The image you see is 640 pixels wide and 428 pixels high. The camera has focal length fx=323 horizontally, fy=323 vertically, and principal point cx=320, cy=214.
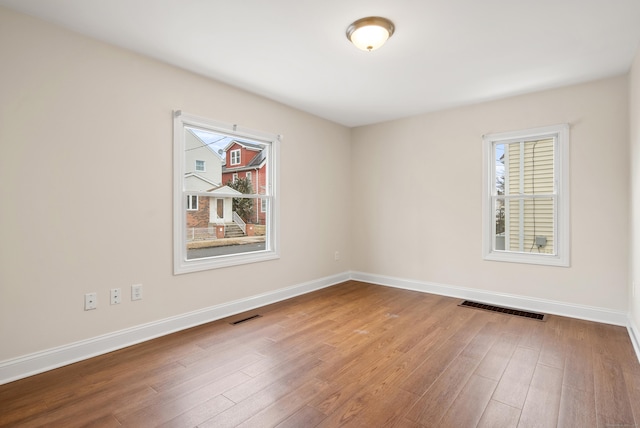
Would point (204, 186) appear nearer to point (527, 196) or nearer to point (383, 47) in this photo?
point (383, 47)

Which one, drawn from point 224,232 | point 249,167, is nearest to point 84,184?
point 224,232

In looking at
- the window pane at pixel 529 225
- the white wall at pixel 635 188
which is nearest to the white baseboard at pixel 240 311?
the white wall at pixel 635 188

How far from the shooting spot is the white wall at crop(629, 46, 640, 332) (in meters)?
2.66

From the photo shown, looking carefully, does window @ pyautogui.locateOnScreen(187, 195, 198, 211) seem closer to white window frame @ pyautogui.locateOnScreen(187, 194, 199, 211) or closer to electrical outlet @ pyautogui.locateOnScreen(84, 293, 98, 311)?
white window frame @ pyautogui.locateOnScreen(187, 194, 199, 211)

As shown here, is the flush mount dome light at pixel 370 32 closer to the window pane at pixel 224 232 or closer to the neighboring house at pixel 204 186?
the neighboring house at pixel 204 186

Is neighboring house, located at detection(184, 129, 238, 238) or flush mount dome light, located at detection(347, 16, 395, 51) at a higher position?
flush mount dome light, located at detection(347, 16, 395, 51)

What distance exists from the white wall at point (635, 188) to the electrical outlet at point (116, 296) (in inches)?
166

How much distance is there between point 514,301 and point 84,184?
4495mm

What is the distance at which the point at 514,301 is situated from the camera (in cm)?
379

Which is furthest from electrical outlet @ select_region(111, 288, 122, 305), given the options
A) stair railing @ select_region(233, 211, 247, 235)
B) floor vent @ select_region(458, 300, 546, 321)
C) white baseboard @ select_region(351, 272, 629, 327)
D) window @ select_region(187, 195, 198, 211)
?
floor vent @ select_region(458, 300, 546, 321)

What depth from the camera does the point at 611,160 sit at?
10.7ft

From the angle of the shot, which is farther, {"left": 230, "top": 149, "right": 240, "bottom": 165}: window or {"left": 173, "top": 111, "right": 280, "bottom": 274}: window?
{"left": 230, "top": 149, "right": 240, "bottom": 165}: window

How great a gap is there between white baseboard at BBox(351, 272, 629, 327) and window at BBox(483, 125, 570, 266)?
45 cm

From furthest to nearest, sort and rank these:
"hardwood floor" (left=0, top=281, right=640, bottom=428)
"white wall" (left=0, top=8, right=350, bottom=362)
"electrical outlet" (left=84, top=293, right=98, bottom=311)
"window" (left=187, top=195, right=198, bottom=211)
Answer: "window" (left=187, top=195, right=198, bottom=211) < "electrical outlet" (left=84, top=293, right=98, bottom=311) < "white wall" (left=0, top=8, right=350, bottom=362) < "hardwood floor" (left=0, top=281, right=640, bottom=428)
